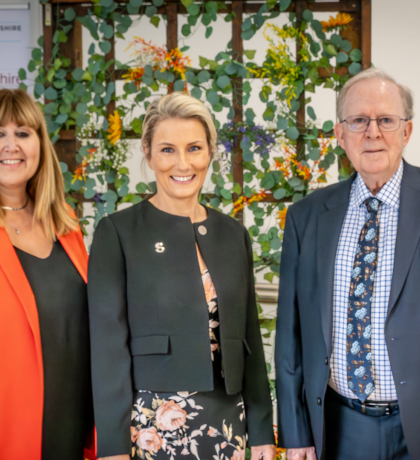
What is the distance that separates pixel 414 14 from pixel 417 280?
188 centimetres

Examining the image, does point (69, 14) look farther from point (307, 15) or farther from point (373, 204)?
point (373, 204)

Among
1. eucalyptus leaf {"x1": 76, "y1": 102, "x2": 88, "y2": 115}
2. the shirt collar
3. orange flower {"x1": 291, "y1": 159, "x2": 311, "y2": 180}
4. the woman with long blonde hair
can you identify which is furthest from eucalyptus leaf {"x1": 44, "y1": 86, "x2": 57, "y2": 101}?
the shirt collar

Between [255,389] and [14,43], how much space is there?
7.34ft

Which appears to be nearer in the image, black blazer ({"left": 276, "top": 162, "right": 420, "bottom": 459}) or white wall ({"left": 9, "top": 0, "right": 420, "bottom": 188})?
black blazer ({"left": 276, "top": 162, "right": 420, "bottom": 459})

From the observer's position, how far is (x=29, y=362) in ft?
4.80

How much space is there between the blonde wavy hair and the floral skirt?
62 centimetres

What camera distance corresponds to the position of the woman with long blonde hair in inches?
57.0

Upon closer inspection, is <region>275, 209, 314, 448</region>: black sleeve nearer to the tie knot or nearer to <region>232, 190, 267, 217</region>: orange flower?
the tie knot

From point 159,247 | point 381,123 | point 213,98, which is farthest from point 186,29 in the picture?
point 159,247

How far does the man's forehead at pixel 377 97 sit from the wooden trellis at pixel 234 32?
967mm

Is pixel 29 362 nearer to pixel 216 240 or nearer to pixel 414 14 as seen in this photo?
A: pixel 216 240

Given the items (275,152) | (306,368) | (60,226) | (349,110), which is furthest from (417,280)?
(275,152)

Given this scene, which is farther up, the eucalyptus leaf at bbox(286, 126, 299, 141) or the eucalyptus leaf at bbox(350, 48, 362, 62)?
the eucalyptus leaf at bbox(350, 48, 362, 62)

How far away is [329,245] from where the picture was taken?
4.97ft
